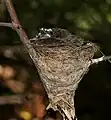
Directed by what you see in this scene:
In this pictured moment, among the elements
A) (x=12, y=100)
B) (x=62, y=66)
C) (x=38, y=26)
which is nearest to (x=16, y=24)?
(x=62, y=66)

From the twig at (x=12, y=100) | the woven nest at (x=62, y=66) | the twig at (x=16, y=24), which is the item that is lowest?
the woven nest at (x=62, y=66)

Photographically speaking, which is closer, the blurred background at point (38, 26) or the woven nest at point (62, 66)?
the woven nest at point (62, 66)

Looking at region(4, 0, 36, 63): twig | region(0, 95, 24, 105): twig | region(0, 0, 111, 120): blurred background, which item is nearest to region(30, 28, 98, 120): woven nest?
region(4, 0, 36, 63): twig

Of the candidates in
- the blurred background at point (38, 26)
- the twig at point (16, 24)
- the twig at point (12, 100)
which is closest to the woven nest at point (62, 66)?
the twig at point (16, 24)

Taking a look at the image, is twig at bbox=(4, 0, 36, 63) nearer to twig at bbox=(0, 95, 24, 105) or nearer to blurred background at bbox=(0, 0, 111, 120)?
twig at bbox=(0, 95, 24, 105)

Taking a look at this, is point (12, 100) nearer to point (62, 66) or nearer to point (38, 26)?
point (38, 26)

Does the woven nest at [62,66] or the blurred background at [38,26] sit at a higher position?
the blurred background at [38,26]

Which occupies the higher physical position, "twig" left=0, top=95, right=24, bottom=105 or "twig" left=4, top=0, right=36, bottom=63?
"twig" left=0, top=95, right=24, bottom=105

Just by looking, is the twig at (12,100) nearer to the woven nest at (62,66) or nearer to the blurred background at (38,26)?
the blurred background at (38,26)
